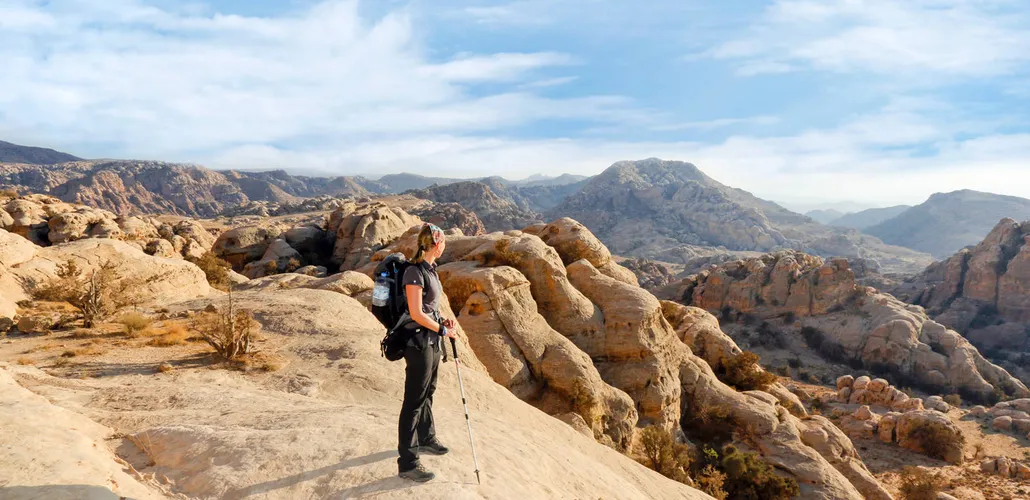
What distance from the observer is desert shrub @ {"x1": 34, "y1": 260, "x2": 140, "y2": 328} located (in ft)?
36.8

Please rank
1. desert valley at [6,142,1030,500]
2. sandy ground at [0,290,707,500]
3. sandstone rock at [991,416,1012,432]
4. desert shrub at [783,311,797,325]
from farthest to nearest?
desert shrub at [783,311,797,325] → sandstone rock at [991,416,1012,432] → desert valley at [6,142,1030,500] → sandy ground at [0,290,707,500]

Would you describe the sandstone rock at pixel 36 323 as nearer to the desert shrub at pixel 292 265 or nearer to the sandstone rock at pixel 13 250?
the sandstone rock at pixel 13 250

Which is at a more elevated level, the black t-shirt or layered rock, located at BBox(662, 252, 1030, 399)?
the black t-shirt

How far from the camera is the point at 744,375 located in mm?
23922

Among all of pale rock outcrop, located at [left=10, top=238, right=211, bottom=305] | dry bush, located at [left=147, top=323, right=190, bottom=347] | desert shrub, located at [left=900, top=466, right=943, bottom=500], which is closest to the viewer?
dry bush, located at [left=147, top=323, right=190, bottom=347]

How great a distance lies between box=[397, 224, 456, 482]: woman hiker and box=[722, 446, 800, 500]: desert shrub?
47.6ft

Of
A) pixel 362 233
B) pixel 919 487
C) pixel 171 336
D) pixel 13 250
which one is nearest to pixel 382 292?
pixel 171 336

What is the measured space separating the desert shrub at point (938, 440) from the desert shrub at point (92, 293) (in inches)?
1489

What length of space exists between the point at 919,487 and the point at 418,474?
2650 cm

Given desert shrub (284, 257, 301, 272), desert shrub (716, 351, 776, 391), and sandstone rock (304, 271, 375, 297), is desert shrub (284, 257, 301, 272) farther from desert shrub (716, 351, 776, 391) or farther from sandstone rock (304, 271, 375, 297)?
desert shrub (716, 351, 776, 391)

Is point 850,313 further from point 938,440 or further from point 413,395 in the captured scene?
point 413,395

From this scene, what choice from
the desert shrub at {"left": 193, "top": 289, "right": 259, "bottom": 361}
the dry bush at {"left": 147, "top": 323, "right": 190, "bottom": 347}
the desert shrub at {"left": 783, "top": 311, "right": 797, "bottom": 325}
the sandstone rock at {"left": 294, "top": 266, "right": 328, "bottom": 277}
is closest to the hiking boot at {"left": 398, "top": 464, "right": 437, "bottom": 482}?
the desert shrub at {"left": 193, "top": 289, "right": 259, "bottom": 361}

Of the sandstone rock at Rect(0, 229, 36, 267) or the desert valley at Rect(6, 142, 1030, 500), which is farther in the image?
the sandstone rock at Rect(0, 229, 36, 267)

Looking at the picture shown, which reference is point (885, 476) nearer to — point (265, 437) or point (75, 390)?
point (265, 437)
